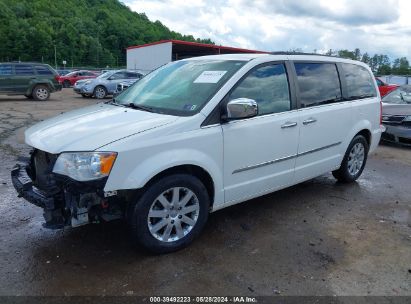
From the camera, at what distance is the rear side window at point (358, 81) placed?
5496mm

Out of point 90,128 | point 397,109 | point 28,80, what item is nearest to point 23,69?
point 28,80

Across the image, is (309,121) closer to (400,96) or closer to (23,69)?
(400,96)

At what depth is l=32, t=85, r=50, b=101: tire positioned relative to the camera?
695 inches

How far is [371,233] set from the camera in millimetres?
4297

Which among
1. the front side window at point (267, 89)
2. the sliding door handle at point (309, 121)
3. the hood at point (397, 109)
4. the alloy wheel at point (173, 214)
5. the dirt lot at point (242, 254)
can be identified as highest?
the front side window at point (267, 89)

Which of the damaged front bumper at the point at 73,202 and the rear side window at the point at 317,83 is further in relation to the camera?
the rear side window at the point at 317,83

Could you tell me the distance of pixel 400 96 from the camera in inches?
399

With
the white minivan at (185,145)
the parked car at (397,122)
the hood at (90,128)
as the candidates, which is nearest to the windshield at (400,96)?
the parked car at (397,122)

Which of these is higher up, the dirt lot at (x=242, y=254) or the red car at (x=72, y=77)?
the red car at (x=72, y=77)

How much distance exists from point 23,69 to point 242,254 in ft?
53.8

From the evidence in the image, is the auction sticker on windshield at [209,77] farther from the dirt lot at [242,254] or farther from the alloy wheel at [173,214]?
the dirt lot at [242,254]

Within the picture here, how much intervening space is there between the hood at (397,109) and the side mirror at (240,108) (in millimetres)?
6418

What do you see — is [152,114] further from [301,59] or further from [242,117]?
[301,59]

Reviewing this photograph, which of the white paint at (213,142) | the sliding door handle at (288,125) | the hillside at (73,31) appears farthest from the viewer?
the hillside at (73,31)
